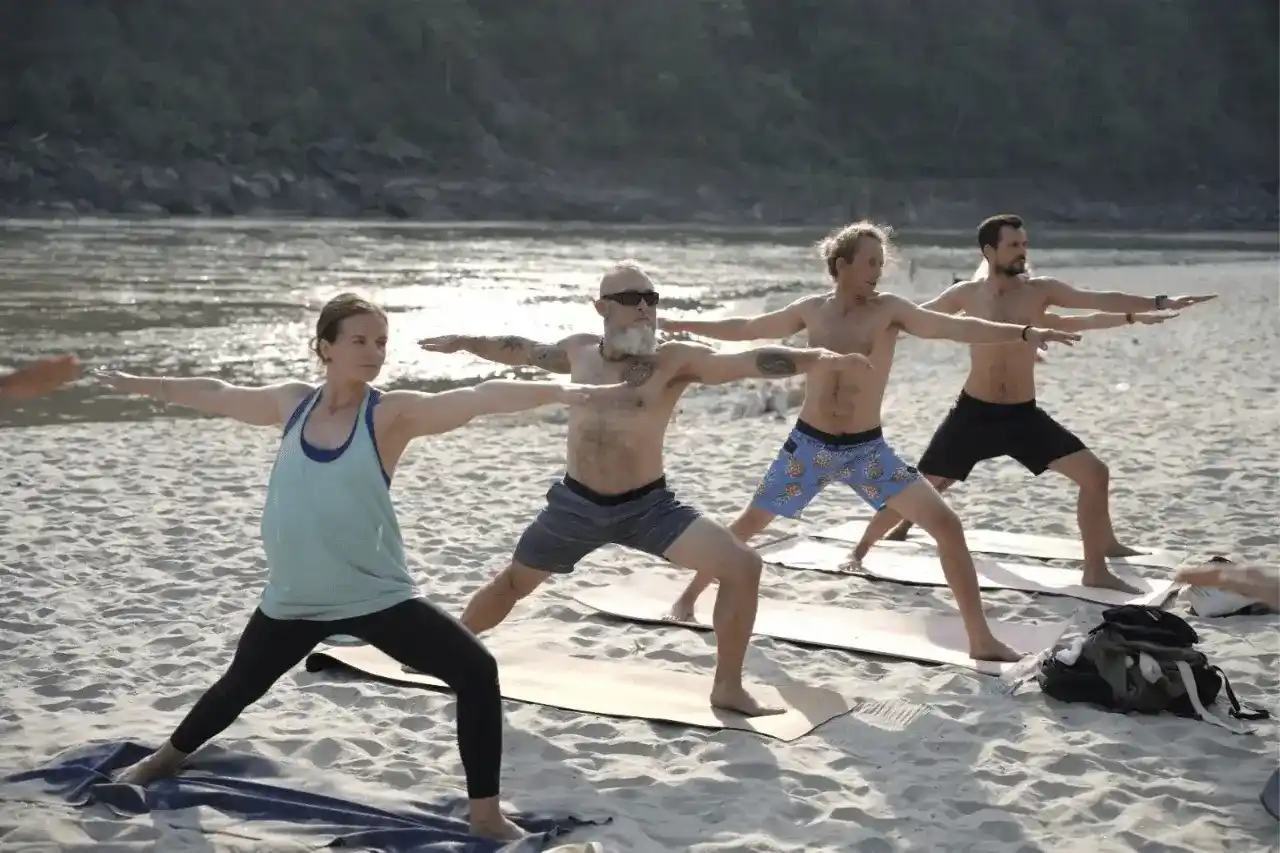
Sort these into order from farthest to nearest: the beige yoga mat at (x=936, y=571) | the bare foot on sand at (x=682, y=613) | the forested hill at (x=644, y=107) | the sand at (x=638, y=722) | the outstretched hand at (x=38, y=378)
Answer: the forested hill at (x=644, y=107)
the beige yoga mat at (x=936, y=571)
the bare foot on sand at (x=682, y=613)
the sand at (x=638, y=722)
the outstretched hand at (x=38, y=378)

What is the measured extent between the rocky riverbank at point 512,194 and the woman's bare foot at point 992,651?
6455cm

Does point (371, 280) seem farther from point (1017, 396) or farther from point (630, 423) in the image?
point (630, 423)

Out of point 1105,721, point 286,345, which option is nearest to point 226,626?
point 1105,721

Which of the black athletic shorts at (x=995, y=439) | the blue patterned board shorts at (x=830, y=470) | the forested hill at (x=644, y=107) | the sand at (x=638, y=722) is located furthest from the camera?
the forested hill at (x=644, y=107)

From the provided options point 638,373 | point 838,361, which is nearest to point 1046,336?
point 838,361

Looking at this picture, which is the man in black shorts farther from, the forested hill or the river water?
the forested hill

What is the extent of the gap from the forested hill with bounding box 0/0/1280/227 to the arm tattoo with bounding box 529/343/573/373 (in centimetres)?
6638

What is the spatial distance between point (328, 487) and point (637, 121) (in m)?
94.2

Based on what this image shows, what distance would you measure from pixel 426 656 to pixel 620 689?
5.84 feet

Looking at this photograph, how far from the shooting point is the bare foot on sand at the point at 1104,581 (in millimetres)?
7465

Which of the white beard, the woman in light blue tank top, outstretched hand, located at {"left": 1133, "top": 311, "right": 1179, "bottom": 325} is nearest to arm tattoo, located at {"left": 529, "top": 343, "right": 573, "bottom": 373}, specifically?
the white beard

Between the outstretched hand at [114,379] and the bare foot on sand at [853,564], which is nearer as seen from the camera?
the outstretched hand at [114,379]

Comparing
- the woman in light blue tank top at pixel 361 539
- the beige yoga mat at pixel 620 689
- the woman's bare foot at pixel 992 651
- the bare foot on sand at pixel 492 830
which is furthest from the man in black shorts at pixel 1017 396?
the bare foot on sand at pixel 492 830

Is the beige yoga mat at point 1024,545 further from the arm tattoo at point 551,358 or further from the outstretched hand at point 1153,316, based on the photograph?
the arm tattoo at point 551,358
